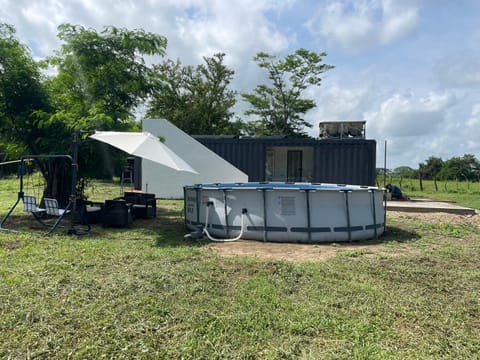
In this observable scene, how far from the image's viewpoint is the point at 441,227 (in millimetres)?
8516

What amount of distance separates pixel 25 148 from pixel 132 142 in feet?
13.1

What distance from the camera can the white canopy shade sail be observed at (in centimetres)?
628

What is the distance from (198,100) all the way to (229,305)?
93.7ft

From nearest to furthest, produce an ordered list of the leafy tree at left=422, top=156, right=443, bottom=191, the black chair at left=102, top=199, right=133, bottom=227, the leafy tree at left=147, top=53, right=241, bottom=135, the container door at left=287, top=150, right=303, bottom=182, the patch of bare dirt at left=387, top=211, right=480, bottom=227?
the black chair at left=102, top=199, right=133, bottom=227 < the patch of bare dirt at left=387, top=211, right=480, bottom=227 < the container door at left=287, top=150, right=303, bottom=182 < the leafy tree at left=147, top=53, right=241, bottom=135 < the leafy tree at left=422, top=156, right=443, bottom=191

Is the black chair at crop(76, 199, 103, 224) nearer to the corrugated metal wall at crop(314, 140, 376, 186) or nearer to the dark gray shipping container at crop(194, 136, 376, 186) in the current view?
the dark gray shipping container at crop(194, 136, 376, 186)

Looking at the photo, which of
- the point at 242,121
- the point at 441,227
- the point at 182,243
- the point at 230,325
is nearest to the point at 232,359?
the point at 230,325

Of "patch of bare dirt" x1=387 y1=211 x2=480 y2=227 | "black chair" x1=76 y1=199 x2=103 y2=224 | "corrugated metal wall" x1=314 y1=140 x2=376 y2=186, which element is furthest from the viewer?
"corrugated metal wall" x1=314 y1=140 x2=376 y2=186

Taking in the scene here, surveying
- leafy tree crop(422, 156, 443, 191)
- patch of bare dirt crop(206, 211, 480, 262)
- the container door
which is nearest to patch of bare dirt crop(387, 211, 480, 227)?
patch of bare dirt crop(206, 211, 480, 262)

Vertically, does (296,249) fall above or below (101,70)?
below

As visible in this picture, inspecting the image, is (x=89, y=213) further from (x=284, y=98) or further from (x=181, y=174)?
(x=284, y=98)

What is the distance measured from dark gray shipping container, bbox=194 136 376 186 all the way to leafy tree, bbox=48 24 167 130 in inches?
280

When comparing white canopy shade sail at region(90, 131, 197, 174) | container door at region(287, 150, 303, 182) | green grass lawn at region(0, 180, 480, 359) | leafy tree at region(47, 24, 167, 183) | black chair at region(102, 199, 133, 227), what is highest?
leafy tree at region(47, 24, 167, 183)

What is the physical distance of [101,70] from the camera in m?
8.79

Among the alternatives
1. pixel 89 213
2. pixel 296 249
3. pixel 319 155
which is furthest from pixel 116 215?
pixel 319 155
